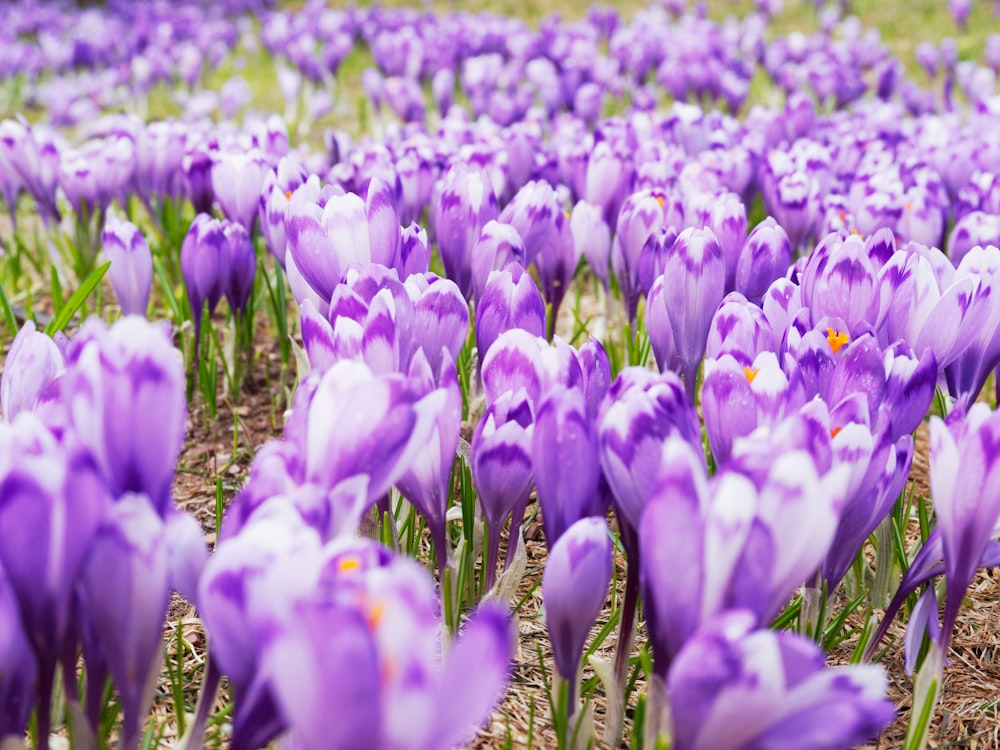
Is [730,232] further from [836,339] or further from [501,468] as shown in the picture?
[501,468]

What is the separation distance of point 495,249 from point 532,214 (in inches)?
11.4

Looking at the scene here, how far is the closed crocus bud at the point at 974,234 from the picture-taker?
2.68 meters

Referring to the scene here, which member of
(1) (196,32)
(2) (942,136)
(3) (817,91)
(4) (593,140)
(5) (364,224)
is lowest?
(5) (364,224)

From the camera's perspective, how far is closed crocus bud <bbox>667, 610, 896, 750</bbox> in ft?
2.89

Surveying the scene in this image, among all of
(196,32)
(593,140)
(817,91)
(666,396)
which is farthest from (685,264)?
(196,32)

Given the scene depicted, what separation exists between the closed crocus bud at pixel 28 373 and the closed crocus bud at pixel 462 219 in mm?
1021

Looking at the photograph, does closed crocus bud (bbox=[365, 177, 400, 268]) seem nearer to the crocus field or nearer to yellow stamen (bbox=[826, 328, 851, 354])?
the crocus field

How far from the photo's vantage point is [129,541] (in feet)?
3.18

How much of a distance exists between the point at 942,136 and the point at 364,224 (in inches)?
135

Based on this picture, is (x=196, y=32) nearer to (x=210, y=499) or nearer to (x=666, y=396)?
(x=210, y=499)

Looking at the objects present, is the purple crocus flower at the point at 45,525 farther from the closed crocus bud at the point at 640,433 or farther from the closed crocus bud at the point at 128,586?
the closed crocus bud at the point at 640,433

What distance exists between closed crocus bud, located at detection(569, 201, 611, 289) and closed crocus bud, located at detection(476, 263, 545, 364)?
974mm

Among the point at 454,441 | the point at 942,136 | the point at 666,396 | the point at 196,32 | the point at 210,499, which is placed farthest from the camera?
the point at 196,32

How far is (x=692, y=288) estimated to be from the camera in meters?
1.88
